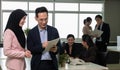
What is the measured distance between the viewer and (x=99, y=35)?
7387 mm

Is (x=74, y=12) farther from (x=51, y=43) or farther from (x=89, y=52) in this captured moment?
(x=51, y=43)

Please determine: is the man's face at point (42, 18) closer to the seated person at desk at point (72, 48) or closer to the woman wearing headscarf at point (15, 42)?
the woman wearing headscarf at point (15, 42)

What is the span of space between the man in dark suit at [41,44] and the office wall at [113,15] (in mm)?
9752

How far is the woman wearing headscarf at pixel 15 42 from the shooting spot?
9.53ft

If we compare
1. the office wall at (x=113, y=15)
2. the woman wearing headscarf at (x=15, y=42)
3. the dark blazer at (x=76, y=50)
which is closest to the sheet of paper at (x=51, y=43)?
the woman wearing headscarf at (x=15, y=42)

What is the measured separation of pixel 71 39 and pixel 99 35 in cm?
121

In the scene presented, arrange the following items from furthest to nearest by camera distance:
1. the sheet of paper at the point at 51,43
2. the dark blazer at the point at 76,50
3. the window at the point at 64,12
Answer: the window at the point at 64,12
the dark blazer at the point at 76,50
the sheet of paper at the point at 51,43

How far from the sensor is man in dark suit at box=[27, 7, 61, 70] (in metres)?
2.96

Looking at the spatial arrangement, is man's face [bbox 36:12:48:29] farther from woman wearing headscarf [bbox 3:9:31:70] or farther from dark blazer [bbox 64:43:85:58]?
dark blazer [bbox 64:43:85:58]

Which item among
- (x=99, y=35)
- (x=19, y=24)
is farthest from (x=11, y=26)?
(x=99, y=35)

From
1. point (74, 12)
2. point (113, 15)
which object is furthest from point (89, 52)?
point (113, 15)

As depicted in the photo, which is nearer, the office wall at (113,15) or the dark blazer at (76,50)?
the dark blazer at (76,50)

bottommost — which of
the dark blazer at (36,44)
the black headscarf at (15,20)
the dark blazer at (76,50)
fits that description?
the dark blazer at (76,50)

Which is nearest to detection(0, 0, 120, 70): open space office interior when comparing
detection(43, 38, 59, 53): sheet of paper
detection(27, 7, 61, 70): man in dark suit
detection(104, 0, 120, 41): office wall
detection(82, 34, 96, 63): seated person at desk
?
detection(104, 0, 120, 41): office wall
